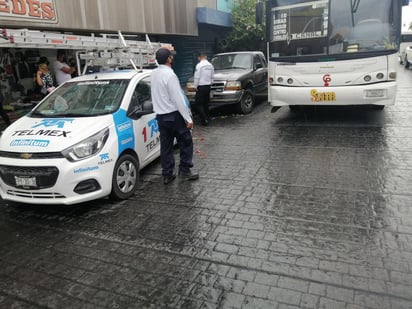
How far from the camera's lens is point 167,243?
3.88m

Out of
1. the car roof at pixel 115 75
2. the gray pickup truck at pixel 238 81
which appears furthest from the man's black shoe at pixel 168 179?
the gray pickup truck at pixel 238 81

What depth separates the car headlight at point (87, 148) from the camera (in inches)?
171

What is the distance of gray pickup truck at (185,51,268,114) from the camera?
10.3 m

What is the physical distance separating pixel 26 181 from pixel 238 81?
23.3 ft

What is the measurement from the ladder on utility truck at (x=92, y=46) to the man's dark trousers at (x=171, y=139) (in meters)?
1.63

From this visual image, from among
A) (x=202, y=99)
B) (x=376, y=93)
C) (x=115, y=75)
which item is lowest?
(x=202, y=99)

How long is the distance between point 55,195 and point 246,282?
2534 millimetres

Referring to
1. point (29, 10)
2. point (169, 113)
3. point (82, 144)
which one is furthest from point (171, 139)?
point (29, 10)

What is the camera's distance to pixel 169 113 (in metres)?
5.37

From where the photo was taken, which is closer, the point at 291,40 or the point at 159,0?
the point at 291,40

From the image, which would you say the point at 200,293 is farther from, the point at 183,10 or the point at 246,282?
the point at 183,10

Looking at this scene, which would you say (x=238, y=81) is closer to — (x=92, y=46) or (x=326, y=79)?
(x=326, y=79)

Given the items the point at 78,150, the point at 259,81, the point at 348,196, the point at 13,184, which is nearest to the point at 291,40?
the point at 259,81

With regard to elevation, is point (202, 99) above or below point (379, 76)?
below
